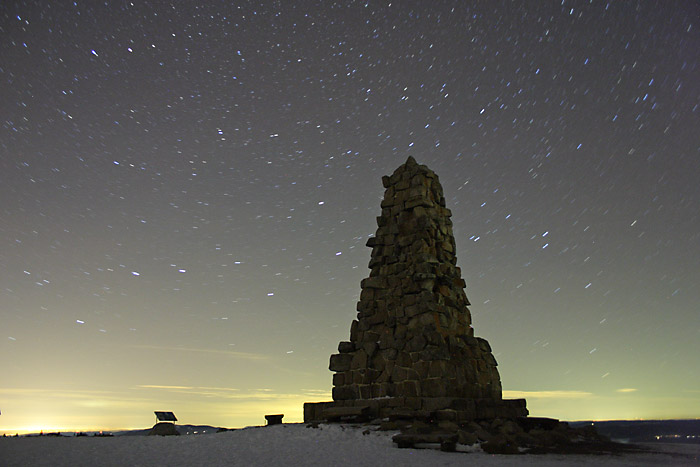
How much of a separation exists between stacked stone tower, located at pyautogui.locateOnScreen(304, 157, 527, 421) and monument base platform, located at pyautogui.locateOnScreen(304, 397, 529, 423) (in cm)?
3

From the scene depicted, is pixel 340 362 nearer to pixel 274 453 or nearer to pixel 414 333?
pixel 414 333

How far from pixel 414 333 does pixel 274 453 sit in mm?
6282

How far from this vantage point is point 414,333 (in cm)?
1550

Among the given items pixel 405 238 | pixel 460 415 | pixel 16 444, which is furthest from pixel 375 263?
pixel 16 444

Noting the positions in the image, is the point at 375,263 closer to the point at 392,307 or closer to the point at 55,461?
the point at 392,307

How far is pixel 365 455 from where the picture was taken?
9883mm

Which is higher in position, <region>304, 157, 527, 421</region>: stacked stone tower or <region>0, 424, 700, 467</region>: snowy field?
<region>304, 157, 527, 421</region>: stacked stone tower

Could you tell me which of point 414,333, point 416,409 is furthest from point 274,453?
point 414,333

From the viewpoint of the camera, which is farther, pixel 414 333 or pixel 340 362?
pixel 340 362

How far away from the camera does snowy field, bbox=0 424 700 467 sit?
9.28 m

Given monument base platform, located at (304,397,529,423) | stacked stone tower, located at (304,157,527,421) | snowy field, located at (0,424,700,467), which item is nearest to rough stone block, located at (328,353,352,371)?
stacked stone tower, located at (304,157,527,421)

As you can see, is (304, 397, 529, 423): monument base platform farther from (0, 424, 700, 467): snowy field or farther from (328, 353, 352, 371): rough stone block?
(0, 424, 700, 467): snowy field

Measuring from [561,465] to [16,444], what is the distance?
1129 centimetres

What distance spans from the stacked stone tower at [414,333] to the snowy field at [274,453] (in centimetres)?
234
